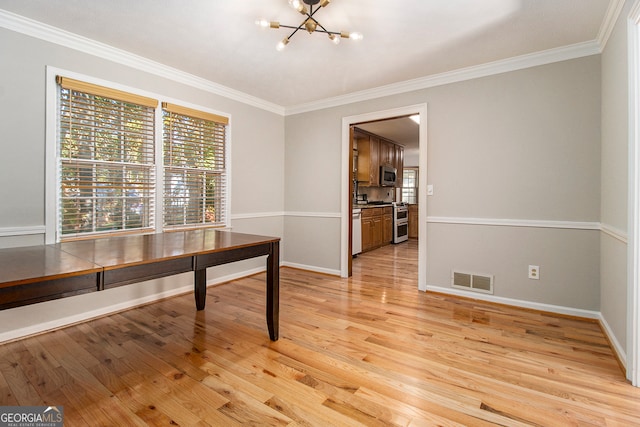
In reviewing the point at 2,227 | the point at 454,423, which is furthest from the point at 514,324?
the point at 2,227

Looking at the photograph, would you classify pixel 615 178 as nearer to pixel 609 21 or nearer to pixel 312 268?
pixel 609 21

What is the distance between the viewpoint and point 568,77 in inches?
105

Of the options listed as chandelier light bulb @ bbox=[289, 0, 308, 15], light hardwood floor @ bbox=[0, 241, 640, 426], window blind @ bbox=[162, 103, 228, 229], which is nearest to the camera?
light hardwood floor @ bbox=[0, 241, 640, 426]

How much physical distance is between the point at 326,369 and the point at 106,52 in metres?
3.22

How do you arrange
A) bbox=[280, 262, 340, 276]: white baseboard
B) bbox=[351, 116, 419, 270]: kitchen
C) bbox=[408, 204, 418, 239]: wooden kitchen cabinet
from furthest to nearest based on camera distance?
bbox=[408, 204, 418, 239]: wooden kitchen cabinet, bbox=[351, 116, 419, 270]: kitchen, bbox=[280, 262, 340, 276]: white baseboard

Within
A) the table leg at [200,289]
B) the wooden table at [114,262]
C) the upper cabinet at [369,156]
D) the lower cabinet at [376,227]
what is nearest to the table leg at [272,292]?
the wooden table at [114,262]

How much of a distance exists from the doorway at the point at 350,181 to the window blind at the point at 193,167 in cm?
155

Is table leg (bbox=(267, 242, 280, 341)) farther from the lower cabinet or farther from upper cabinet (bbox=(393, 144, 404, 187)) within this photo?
upper cabinet (bbox=(393, 144, 404, 187))

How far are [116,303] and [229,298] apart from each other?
1.02 metres

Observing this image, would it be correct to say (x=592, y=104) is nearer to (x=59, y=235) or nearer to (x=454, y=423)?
(x=454, y=423)

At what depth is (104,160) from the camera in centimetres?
269

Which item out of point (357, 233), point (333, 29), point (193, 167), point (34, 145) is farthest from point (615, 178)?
point (34, 145)

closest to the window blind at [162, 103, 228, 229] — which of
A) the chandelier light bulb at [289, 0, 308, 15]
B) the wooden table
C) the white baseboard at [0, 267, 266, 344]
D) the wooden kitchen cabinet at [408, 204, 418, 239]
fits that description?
the white baseboard at [0, 267, 266, 344]

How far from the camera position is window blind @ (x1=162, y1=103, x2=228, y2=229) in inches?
126
